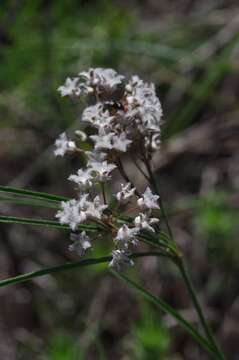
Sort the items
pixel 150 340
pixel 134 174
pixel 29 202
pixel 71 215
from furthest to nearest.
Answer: pixel 134 174
pixel 150 340
pixel 29 202
pixel 71 215

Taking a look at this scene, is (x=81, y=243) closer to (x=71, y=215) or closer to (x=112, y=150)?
(x=71, y=215)

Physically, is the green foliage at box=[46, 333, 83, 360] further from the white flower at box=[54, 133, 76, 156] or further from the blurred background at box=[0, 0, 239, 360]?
the white flower at box=[54, 133, 76, 156]

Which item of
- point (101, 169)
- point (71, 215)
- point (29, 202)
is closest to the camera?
point (71, 215)

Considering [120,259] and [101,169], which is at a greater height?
[101,169]

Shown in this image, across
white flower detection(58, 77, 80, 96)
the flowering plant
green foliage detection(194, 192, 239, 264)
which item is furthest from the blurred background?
white flower detection(58, 77, 80, 96)

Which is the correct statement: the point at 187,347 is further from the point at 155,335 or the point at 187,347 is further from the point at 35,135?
the point at 35,135

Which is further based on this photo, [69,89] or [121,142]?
[69,89]

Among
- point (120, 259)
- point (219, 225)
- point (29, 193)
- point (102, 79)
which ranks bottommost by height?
point (120, 259)

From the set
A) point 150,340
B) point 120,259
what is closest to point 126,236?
point 120,259
